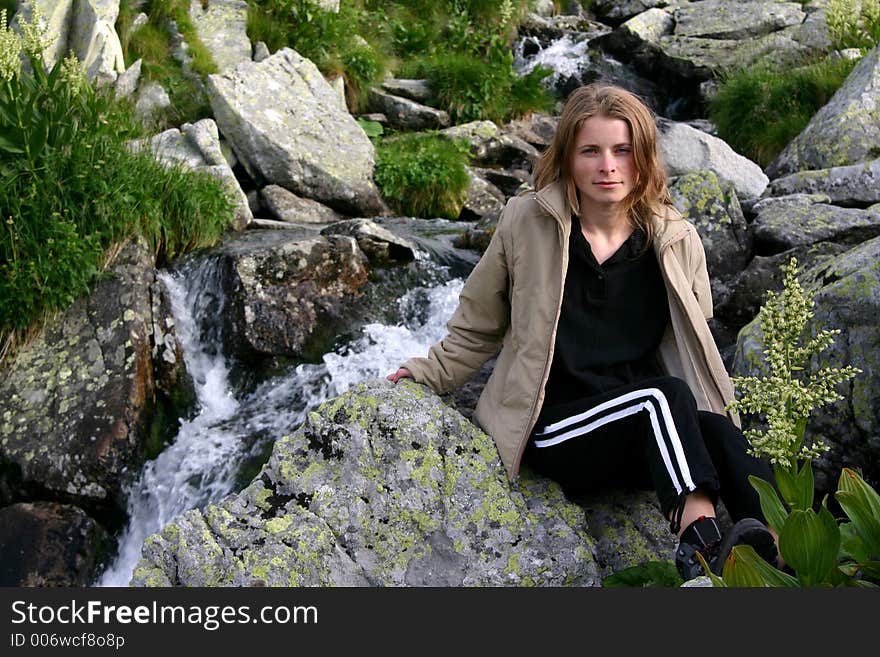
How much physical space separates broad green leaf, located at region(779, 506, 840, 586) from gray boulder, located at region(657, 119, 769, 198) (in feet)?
23.9

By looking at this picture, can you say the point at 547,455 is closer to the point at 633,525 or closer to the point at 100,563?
the point at 633,525

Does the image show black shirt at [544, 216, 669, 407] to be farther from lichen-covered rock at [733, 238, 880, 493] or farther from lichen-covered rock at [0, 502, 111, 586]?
lichen-covered rock at [0, 502, 111, 586]

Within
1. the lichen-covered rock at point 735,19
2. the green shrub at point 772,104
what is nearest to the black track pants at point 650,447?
the green shrub at point 772,104

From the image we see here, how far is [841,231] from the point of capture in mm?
6211

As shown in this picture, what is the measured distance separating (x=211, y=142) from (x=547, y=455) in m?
6.75

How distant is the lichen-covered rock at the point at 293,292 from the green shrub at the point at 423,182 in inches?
117

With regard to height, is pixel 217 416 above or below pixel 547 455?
below

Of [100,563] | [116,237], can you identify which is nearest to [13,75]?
[116,237]

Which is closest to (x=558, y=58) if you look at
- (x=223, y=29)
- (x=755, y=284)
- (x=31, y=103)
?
(x=223, y=29)

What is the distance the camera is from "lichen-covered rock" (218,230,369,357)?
246 inches

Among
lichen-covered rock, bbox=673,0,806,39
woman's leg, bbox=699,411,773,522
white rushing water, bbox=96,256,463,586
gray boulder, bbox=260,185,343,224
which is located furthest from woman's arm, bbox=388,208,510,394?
lichen-covered rock, bbox=673,0,806,39

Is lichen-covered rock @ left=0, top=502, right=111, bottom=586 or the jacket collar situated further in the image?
lichen-covered rock @ left=0, top=502, right=111, bottom=586

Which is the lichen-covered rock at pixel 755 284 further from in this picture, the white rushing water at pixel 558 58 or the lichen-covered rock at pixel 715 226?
the white rushing water at pixel 558 58

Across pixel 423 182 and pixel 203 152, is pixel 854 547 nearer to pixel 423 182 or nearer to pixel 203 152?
pixel 203 152
